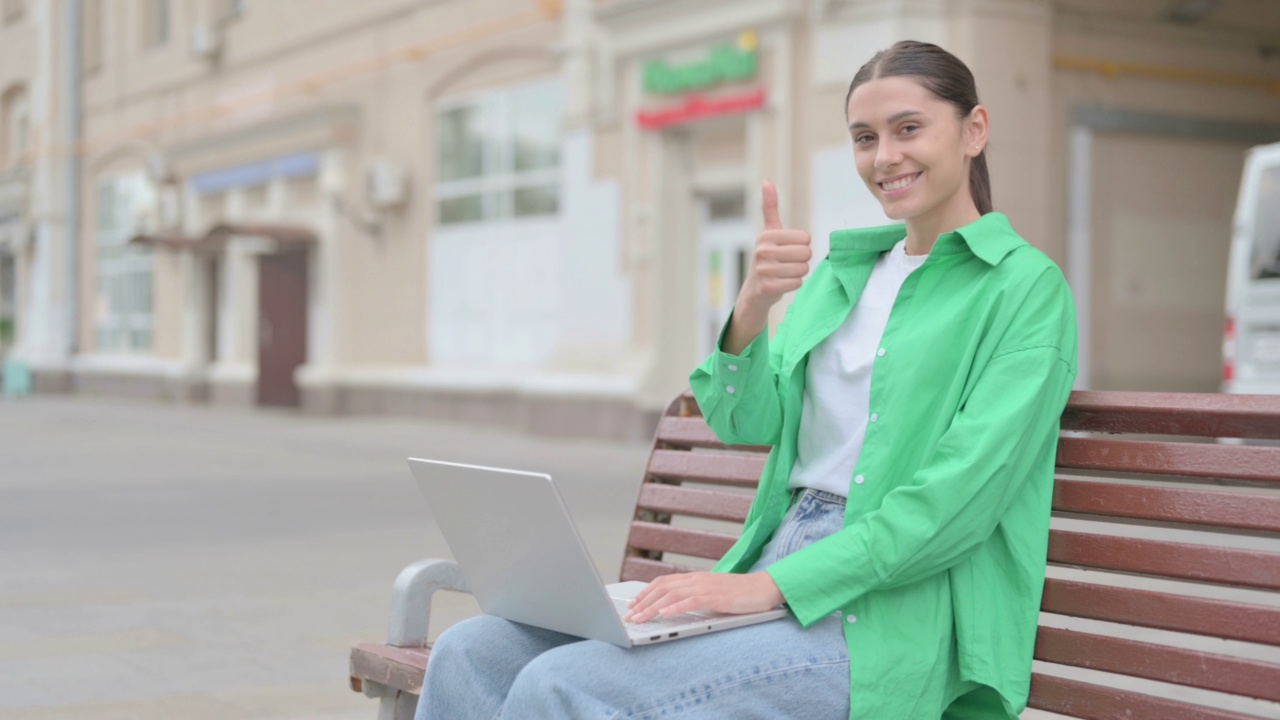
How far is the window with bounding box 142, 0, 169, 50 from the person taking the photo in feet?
90.2

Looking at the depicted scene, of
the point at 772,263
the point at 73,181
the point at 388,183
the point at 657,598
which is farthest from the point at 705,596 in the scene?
the point at 73,181

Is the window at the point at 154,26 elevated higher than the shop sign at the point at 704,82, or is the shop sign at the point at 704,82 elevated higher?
the window at the point at 154,26

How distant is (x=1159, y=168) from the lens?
1443 cm

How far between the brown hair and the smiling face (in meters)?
0.01

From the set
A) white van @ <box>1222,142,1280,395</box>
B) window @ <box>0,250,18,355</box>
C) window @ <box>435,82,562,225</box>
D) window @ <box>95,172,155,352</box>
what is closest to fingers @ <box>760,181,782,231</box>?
white van @ <box>1222,142,1280,395</box>

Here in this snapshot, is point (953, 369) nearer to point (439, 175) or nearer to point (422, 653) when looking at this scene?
point (422, 653)

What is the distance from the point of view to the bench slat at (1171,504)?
2.25m

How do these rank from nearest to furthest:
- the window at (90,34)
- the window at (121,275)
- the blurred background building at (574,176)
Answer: the blurred background building at (574,176), the window at (121,275), the window at (90,34)

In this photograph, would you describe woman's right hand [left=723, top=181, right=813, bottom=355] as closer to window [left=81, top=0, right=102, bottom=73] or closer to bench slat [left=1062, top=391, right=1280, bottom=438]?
bench slat [left=1062, top=391, right=1280, bottom=438]

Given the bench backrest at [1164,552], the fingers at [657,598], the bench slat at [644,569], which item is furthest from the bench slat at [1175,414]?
the bench slat at [644,569]

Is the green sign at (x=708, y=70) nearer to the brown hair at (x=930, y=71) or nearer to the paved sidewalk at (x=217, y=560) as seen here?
the paved sidewalk at (x=217, y=560)

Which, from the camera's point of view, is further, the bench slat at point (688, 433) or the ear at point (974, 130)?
the bench slat at point (688, 433)

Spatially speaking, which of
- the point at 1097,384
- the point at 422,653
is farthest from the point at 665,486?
the point at 1097,384

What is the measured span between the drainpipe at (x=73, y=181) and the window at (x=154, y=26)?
2.96m
